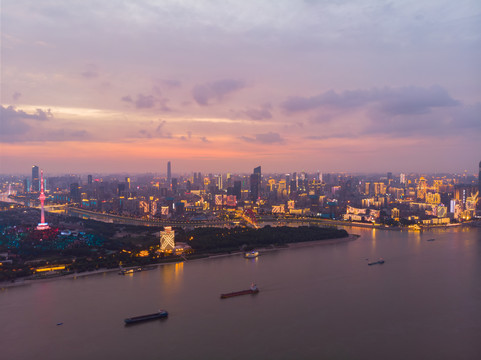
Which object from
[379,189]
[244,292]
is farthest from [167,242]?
[379,189]

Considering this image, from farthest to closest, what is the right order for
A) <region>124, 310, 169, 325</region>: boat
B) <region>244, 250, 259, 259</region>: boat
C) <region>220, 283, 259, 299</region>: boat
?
<region>244, 250, 259, 259</region>: boat
<region>220, 283, 259, 299</region>: boat
<region>124, 310, 169, 325</region>: boat

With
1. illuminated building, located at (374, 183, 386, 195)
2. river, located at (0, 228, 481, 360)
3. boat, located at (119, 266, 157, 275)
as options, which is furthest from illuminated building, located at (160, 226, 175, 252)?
illuminated building, located at (374, 183, 386, 195)

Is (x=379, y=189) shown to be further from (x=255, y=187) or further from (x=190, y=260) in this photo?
(x=190, y=260)

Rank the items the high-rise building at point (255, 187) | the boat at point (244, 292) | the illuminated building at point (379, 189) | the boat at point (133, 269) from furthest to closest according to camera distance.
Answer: the illuminated building at point (379, 189) → the high-rise building at point (255, 187) → the boat at point (133, 269) → the boat at point (244, 292)

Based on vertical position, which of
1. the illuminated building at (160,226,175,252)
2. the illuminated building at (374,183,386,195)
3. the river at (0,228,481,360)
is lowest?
the river at (0,228,481,360)

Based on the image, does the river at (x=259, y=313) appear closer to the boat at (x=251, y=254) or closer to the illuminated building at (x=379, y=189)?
the boat at (x=251, y=254)

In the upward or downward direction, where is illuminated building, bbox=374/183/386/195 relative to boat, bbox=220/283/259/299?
upward

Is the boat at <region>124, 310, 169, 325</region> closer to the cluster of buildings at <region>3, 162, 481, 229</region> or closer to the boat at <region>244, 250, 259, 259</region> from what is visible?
the boat at <region>244, 250, 259, 259</region>

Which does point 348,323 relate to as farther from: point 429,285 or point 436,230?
point 436,230

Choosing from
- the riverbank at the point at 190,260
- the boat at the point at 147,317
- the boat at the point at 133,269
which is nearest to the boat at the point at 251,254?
the riverbank at the point at 190,260

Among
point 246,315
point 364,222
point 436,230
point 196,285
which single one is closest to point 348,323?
point 246,315
